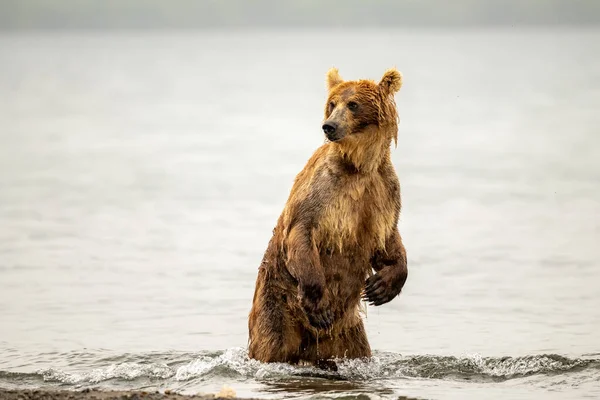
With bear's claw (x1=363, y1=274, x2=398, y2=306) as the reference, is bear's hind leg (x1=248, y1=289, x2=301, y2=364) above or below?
below

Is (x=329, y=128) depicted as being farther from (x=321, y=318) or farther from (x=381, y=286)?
(x=321, y=318)

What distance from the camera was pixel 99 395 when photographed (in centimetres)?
982

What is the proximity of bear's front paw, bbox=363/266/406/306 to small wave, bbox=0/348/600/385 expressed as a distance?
1.88ft

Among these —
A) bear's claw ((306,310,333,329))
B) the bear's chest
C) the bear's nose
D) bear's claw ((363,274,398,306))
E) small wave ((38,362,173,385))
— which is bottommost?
small wave ((38,362,173,385))

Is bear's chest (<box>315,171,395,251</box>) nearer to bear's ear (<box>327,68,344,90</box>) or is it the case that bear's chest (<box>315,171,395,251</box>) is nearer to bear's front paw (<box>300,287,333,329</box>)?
bear's front paw (<box>300,287,333,329</box>)

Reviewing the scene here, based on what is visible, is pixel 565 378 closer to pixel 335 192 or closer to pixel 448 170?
pixel 335 192

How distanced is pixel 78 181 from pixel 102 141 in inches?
341

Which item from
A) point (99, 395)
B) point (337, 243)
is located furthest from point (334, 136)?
point (99, 395)

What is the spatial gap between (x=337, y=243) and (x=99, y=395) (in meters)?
2.30

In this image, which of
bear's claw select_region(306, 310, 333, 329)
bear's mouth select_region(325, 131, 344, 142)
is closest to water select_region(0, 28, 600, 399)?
bear's claw select_region(306, 310, 333, 329)

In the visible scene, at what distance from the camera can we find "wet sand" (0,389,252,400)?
31.5 feet

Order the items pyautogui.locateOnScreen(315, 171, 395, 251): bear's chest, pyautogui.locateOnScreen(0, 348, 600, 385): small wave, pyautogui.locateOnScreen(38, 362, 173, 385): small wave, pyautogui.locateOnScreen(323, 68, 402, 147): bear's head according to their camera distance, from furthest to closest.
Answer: pyautogui.locateOnScreen(38, 362, 173, 385): small wave → pyautogui.locateOnScreen(0, 348, 600, 385): small wave → pyautogui.locateOnScreen(315, 171, 395, 251): bear's chest → pyautogui.locateOnScreen(323, 68, 402, 147): bear's head

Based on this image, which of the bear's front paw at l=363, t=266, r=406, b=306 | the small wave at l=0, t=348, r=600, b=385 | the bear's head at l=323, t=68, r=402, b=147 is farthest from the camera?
the small wave at l=0, t=348, r=600, b=385

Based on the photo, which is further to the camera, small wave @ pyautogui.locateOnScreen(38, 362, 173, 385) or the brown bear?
small wave @ pyautogui.locateOnScreen(38, 362, 173, 385)
